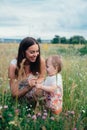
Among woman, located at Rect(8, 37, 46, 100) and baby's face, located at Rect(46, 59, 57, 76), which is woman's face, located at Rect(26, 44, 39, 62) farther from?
baby's face, located at Rect(46, 59, 57, 76)

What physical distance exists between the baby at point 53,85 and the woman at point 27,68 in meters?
0.14

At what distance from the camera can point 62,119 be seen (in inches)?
159

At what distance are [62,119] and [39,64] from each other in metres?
1.07

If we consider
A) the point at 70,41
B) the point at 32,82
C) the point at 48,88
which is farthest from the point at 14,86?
the point at 70,41

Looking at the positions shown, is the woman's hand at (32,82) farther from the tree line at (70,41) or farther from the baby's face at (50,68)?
the tree line at (70,41)

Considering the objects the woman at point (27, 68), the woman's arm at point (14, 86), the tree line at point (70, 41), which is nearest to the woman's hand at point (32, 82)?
the woman at point (27, 68)

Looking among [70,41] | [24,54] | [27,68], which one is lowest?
[70,41]

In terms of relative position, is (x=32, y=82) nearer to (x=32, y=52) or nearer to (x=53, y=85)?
(x=53, y=85)

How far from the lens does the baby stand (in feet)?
14.6

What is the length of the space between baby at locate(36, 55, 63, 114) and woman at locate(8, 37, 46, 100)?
0.14 meters

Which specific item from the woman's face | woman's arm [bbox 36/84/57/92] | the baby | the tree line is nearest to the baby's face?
the baby

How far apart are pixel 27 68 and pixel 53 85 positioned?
0.62m

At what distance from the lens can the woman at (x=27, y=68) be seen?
470 centimetres

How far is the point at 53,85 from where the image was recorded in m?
4.47
